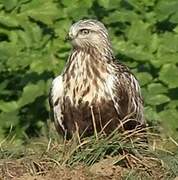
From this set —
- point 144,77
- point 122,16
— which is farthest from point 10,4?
point 144,77

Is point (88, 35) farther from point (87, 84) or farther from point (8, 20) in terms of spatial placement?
point (8, 20)

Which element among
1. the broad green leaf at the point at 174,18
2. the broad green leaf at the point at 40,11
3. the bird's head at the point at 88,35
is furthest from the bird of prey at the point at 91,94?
the broad green leaf at the point at 174,18

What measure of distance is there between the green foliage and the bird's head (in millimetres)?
→ 1101

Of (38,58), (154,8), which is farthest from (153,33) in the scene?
(38,58)

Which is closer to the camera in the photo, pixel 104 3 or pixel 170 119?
pixel 104 3

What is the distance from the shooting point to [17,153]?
23.7ft

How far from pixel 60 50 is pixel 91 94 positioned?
1.91 metres

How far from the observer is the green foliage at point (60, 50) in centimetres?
1012

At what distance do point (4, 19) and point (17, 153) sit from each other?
3195mm

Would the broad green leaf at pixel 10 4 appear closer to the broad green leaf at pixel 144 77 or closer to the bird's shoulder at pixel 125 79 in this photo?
the broad green leaf at pixel 144 77

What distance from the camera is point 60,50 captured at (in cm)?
1029

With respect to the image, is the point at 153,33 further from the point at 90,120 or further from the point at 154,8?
the point at 90,120

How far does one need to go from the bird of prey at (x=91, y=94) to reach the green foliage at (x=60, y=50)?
121 cm

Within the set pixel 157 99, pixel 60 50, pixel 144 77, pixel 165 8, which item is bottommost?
pixel 157 99
